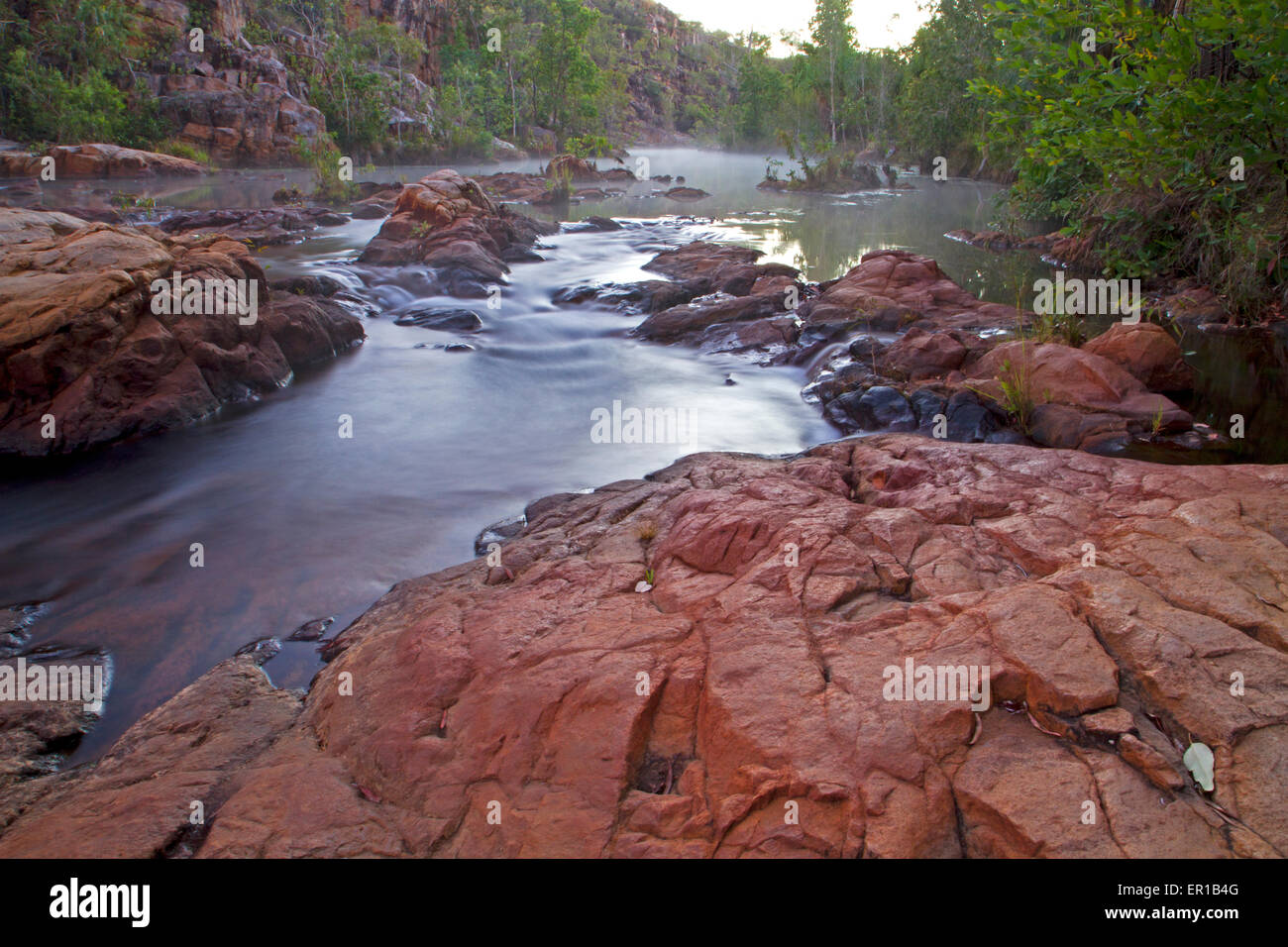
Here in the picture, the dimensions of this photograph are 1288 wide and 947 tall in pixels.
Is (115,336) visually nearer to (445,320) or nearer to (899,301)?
(445,320)

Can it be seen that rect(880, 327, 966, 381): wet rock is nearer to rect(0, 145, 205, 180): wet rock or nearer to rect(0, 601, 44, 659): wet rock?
rect(0, 601, 44, 659): wet rock

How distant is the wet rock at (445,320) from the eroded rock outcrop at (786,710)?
31.6ft

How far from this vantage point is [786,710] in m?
3.17

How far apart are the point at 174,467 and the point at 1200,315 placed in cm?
1439

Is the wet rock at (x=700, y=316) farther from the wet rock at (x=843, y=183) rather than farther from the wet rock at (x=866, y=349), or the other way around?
the wet rock at (x=843, y=183)

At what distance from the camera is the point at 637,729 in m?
3.23

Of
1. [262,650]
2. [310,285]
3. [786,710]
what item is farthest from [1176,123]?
[310,285]

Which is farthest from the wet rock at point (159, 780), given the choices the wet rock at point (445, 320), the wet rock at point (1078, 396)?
the wet rock at point (445, 320)

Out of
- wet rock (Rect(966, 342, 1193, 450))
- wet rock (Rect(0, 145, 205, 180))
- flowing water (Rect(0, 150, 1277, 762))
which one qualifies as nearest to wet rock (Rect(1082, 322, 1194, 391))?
wet rock (Rect(966, 342, 1193, 450))

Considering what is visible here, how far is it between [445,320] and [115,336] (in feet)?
19.0

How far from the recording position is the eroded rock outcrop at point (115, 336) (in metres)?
8.19

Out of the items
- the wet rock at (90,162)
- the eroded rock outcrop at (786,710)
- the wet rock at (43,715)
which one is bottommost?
the wet rock at (43,715)

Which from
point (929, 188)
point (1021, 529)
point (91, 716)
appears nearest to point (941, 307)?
point (1021, 529)

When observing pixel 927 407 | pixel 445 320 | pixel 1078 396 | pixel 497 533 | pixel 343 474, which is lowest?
pixel 497 533
